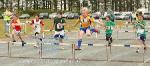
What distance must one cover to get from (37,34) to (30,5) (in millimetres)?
88960

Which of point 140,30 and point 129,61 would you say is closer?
point 129,61

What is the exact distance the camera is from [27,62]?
1638 cm

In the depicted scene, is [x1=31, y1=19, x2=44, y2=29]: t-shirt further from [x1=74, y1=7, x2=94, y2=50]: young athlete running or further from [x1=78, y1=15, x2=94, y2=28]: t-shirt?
[x1=78, y1=15, x2=94, y2=28]: t-shirt

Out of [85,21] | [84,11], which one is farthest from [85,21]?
[84,11]

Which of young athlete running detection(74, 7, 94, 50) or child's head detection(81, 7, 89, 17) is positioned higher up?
child's head detection(81, 7, 89, 17)

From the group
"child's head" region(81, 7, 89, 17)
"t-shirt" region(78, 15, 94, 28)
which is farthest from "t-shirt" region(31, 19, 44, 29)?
"child's head" region(81, 7, 89, 17)

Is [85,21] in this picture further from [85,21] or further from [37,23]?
[37,23]

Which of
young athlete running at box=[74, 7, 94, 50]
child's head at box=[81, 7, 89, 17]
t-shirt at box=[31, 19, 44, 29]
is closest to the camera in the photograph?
child's head at box=[81, 7, 89, 17]

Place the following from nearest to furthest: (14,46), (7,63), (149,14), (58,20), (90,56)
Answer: (7,63)
(90,56)
(58,20)
(14,46)
(149,14)

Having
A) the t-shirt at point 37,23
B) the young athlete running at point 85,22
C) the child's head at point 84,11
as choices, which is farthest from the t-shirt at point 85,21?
the t-shirt at point 37,23

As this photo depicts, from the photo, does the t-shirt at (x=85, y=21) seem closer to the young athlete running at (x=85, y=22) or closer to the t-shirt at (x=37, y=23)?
the young athlete running at (x=85, y=22)

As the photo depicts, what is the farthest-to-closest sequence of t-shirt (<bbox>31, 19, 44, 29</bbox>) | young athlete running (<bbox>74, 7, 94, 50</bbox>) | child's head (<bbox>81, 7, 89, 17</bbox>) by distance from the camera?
1. t-shirt (<bbox>31, 19, 44, 29</bbox>)
2. young athlete running (<bbox>74, 7, 94, 50</bbox>)
3. child's head (<bbox>81, 7, 89, 17</bbox>)

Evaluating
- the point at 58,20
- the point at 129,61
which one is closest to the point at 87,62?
the point at 129,61

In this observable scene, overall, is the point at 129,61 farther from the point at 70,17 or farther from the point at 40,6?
the point at 40,6
